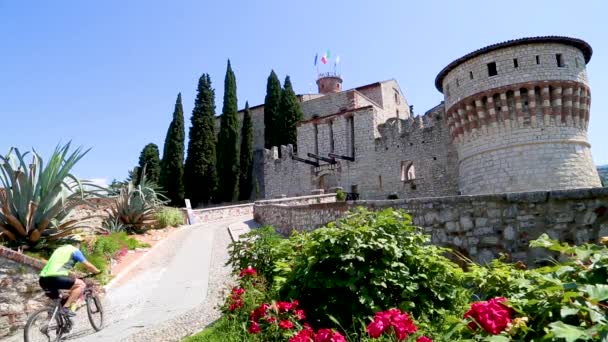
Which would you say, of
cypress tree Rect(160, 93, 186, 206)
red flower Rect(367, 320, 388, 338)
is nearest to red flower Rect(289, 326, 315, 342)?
red flower Rect(367, 320, 388, 338)

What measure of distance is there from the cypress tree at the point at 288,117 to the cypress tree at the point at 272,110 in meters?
0.49

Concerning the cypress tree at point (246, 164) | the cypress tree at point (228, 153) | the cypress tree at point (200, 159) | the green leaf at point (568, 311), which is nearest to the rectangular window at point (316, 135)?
the cypress tree at point (228, 153)

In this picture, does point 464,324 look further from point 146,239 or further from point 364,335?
point 146,239

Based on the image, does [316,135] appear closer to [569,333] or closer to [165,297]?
[165,297]

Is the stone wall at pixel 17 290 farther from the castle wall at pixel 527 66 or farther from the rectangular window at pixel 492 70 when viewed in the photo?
the rectangular window at pixel 492 70

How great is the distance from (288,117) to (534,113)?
22664mm

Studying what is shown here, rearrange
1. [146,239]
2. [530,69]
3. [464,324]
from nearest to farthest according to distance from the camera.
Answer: [464,324] → [146,239] → [530,69]

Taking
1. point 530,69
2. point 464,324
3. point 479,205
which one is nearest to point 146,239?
point 479,205

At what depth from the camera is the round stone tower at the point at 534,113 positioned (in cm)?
1532

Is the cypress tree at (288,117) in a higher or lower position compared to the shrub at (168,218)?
higher

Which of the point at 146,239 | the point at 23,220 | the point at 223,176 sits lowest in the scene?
the point at 146,239

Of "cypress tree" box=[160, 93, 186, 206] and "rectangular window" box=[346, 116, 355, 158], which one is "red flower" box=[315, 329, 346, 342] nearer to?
"rectangular window" box=[346, 116, 355, 158]

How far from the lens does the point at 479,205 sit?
241 inches

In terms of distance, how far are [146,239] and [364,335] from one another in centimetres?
1286
